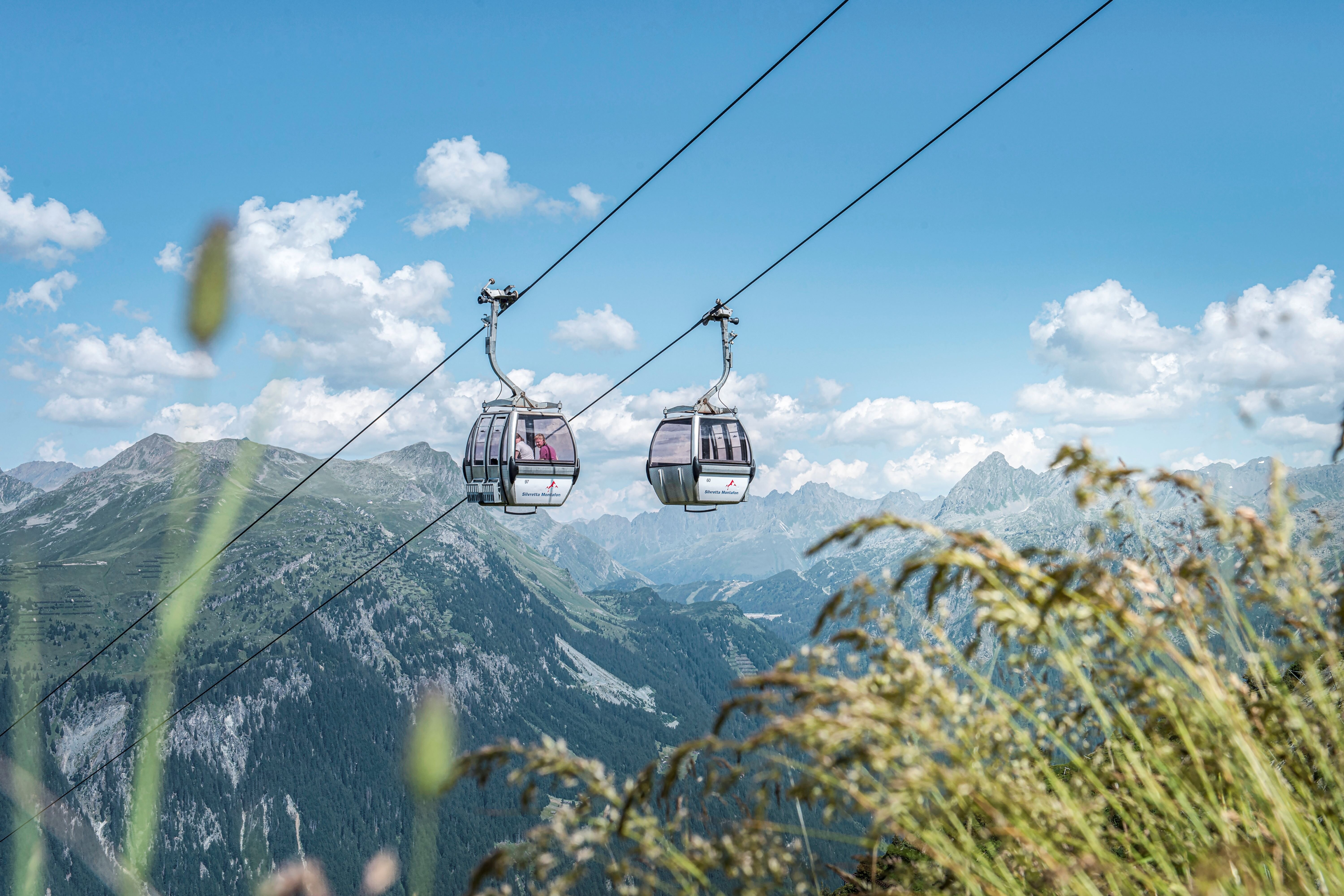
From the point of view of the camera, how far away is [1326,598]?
6.15 ft

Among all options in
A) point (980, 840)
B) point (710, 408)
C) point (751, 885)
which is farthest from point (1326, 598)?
point (710, 408)

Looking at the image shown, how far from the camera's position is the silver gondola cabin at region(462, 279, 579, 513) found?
663 inches

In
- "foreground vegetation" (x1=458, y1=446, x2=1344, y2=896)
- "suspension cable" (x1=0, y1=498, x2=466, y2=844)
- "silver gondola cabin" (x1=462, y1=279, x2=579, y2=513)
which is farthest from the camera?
"silver gondola cabin" (x1=462, y1=279, x2=579, y2=513)

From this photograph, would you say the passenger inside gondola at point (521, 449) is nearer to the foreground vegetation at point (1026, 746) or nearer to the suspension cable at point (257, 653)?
the suspension cable at point (257, 653)

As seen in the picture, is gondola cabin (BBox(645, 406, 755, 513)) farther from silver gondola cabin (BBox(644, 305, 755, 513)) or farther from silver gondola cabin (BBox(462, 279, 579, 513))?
silver gondola cabin (BBox(462, 279, 579, 513))

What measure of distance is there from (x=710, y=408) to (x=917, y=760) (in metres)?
16.4

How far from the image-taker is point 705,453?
17.6m

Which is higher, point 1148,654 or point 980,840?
point 1148,654

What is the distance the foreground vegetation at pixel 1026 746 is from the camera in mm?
1612

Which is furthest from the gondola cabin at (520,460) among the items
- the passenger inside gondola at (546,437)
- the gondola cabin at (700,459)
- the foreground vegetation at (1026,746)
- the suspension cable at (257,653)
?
the foreground vegetation at (1026,746)

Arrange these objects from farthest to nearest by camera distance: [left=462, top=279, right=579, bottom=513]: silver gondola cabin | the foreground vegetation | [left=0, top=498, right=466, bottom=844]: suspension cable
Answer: [left=462, top=279, right=579, bottom=513]: silver gondola cabin
[left=0, top=498, right=466, bottom=844]: suspension cable
the foreground vegetation

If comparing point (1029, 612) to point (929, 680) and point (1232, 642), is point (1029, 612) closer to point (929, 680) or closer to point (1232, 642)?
point (929, 680)

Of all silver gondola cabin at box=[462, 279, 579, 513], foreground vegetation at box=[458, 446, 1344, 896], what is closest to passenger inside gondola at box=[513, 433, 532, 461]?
silver gondola cabin at box=[462, 279, 579, 513]

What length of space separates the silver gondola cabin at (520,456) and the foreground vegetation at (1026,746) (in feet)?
48.3
